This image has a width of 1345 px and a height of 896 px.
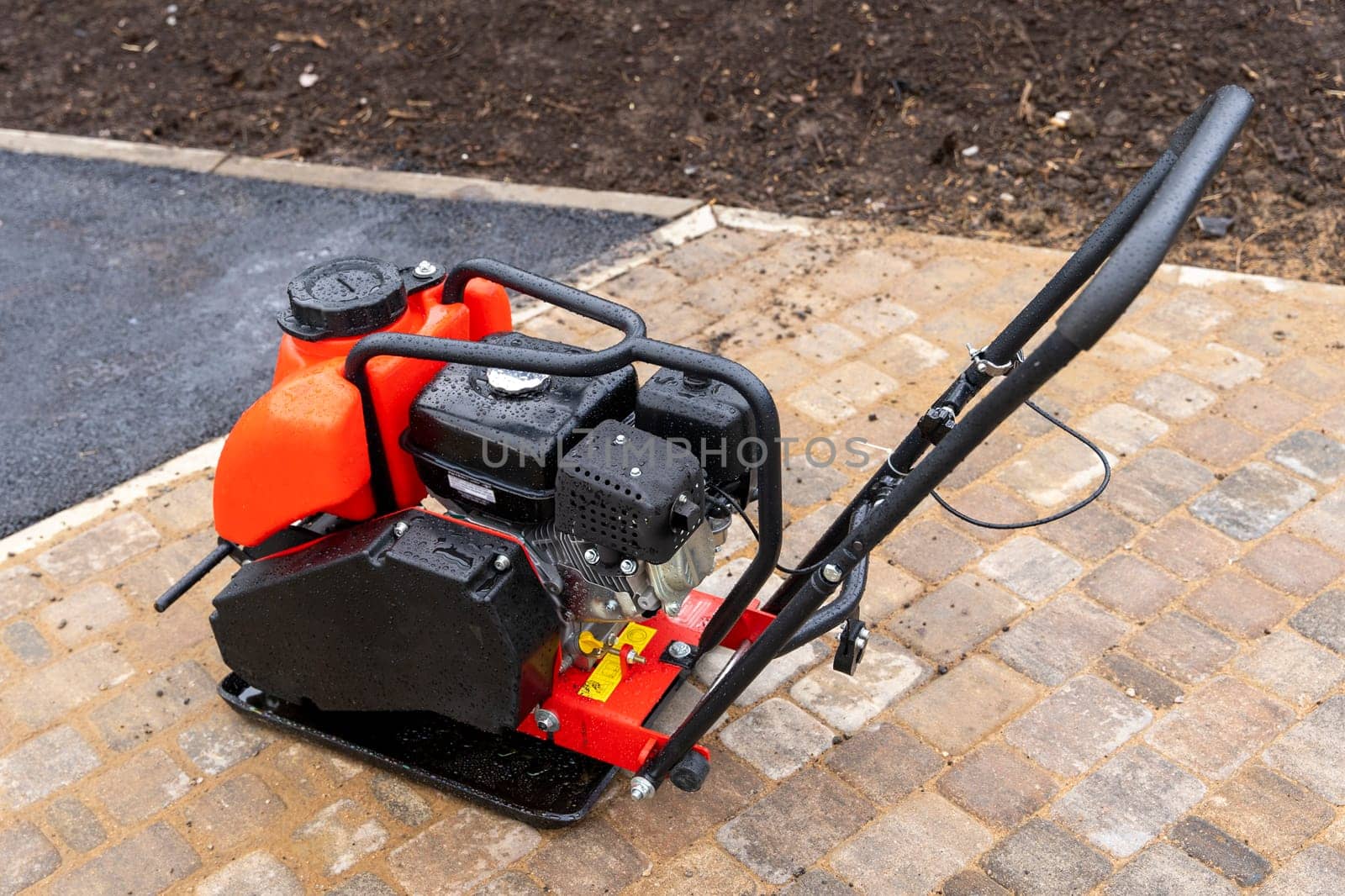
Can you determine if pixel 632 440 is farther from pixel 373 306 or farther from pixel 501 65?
pixel 501 65

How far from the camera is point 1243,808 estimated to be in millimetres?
2854

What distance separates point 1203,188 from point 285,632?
2.05 meters

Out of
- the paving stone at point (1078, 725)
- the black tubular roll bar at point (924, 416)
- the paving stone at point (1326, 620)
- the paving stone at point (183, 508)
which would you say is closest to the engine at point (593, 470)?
the black tubular roll bar at point (924, 416)

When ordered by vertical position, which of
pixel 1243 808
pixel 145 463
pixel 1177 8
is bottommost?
pixel 145 463

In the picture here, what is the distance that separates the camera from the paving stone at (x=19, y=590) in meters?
3.48

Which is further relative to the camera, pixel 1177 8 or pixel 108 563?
pixel 1177 8

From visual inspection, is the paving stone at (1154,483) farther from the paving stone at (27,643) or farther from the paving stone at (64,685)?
the paving stone at (27,643)

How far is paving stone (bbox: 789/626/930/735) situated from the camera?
3.12 meters

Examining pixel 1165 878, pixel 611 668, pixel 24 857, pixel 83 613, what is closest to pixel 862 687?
pixel 611 668

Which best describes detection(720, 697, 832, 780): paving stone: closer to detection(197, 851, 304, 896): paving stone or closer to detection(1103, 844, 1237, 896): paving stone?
detection(1103, 844, 1237, 896): paving stone

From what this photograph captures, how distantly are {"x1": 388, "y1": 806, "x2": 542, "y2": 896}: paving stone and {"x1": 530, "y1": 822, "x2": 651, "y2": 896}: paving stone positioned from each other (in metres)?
0.06

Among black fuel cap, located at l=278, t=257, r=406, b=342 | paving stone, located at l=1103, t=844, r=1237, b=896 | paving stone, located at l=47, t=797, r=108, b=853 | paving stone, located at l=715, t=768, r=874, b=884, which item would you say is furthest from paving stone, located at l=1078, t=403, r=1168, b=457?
paving stone, located at l=47, t=797, r=108, b=853

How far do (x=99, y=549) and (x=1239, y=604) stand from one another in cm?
309

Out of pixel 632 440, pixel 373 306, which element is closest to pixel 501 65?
pixel 373 306
